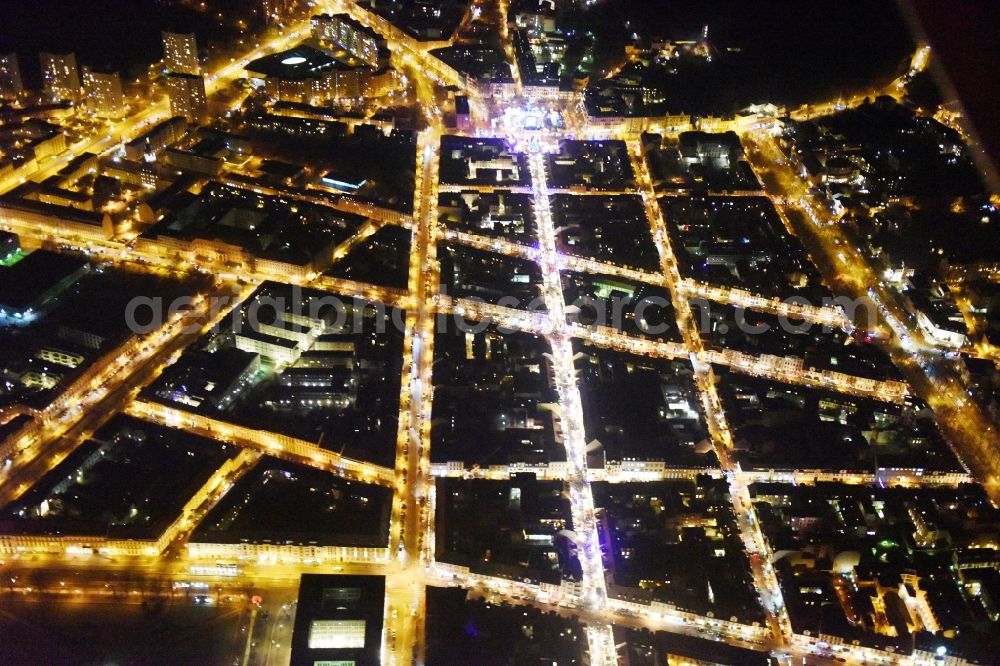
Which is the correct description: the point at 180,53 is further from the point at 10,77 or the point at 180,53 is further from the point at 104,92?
the point at 10,77

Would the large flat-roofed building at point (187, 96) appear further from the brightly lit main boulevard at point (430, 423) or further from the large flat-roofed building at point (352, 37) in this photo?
the large flat-roofed building at point (352, 37)

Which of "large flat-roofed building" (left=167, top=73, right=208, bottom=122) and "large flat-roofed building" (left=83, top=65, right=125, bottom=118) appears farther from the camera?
"large flat-roofed building" (left=167, top=73, right=208, bottom=122)

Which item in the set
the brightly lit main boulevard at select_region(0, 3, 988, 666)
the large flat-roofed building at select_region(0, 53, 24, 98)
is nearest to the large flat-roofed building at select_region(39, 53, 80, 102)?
the large flat-roofed building at select_region(0, 53, 24, 98)

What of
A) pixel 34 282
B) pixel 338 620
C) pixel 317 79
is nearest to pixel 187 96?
pixel 317 79

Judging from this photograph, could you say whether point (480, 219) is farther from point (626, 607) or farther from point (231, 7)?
point (231, 7)

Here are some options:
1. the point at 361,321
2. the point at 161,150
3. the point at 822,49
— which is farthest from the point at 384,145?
the point at 822,49

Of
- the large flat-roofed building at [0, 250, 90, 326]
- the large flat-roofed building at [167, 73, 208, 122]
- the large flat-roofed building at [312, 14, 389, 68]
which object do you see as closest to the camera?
the large flat-roofed building at [0, 250, 90, 326]

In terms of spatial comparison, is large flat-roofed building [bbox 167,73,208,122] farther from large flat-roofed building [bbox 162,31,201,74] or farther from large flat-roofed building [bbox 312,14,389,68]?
large flat-roofed building [bbox 312,14,389,68]
